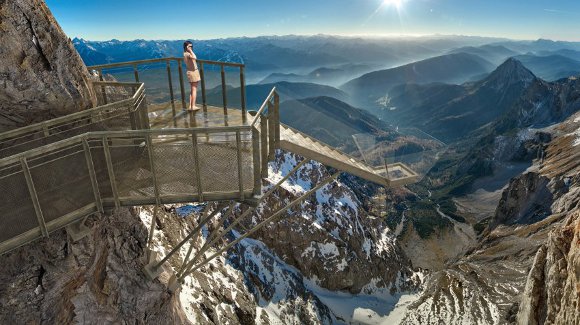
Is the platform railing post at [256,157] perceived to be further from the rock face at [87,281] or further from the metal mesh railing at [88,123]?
the rock face at [87,281]

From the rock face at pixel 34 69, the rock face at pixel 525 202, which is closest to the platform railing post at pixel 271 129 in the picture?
the rock face at pixel 34 69

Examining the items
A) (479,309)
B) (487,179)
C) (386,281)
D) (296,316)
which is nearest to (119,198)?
(296,316)

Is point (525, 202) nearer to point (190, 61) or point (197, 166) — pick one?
point (190, 61)

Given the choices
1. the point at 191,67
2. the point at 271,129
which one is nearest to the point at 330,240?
the point at 191,67

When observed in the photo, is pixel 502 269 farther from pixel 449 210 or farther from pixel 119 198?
pixel 449 210

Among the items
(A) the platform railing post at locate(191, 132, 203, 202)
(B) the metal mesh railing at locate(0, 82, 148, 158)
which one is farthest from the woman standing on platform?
(A) the platform railing post at locate(191, 132, 203, 202)

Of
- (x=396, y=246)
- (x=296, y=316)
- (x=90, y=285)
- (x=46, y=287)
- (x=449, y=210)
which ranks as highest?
(x=46, y=287)
